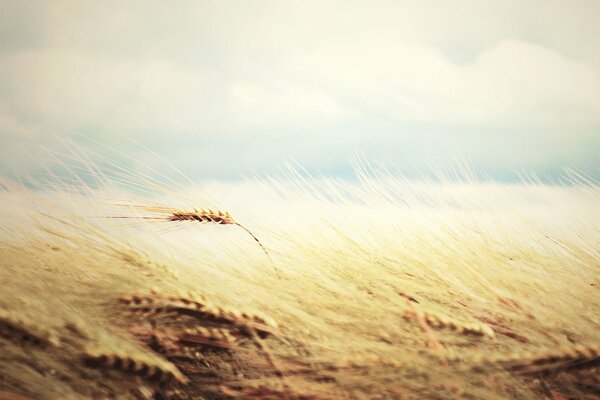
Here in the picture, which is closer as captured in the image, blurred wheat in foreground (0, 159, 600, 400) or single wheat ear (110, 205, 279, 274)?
blurred wheat in foreground (0, 159, 600, 400)

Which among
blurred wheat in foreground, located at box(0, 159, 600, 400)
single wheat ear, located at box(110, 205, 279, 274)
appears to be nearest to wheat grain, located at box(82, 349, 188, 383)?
blurred wheat in foreground, located at box(0, 159, 600, 400)

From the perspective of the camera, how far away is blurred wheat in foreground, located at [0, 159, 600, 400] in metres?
0.72

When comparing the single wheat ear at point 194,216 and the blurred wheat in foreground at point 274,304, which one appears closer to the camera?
the blurred wheat in foreground at point 274,304

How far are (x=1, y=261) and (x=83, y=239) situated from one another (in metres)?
0.12

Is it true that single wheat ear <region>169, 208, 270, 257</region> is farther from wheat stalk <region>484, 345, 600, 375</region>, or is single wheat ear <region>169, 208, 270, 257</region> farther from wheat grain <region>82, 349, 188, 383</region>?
wheat stalk <region>484, 345, 600, 375</region>

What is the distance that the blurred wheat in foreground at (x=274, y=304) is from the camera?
72cm

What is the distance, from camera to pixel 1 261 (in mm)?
777

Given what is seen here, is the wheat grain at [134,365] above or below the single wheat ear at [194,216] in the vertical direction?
below

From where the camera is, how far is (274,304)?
80cm

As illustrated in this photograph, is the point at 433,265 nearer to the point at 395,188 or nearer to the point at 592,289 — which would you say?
the point at 395,188

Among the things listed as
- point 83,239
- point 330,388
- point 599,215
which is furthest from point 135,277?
point 599,215

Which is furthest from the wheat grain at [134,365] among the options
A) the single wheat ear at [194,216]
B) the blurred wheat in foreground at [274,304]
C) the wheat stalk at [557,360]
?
the wheat stalk at [557,360]

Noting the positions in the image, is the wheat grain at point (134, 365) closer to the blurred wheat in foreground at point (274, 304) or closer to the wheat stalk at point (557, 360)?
the blurred wheat in foreground at point (274, 304)

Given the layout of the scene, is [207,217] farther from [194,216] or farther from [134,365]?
[134,365]
